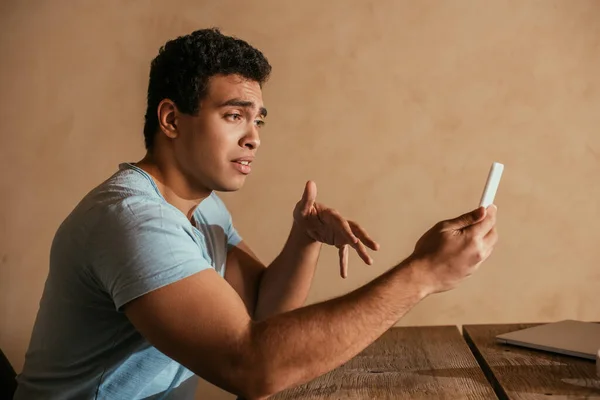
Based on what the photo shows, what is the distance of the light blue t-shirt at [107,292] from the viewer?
1.14 m

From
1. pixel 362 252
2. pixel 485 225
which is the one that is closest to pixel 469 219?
pixel 485 225

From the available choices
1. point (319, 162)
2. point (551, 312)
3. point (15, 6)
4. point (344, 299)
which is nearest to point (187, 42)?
point (344, 299)

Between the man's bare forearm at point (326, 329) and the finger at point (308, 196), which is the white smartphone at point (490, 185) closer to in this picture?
the man's bare forearm at point (326, 329)

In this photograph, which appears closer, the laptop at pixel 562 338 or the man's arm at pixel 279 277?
the laptop at pixel 562 338

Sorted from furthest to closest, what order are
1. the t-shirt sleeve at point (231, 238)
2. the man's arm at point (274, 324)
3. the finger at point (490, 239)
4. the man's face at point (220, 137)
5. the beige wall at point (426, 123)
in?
the beige wall at point (426, 123) → the t-shirt sleeve at point (231, 238) → the man's face at point (220, 137) → the finger at point (490, 239) → the man's arm at point (274, 324)

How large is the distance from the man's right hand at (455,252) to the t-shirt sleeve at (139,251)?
0.36 meters

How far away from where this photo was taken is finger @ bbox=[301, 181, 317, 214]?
1.53m

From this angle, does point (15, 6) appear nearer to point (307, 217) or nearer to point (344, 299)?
point (307, 217)

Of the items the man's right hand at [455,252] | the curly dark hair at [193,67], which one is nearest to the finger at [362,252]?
the man's right hand at [455,252]

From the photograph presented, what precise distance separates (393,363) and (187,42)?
2.58ft

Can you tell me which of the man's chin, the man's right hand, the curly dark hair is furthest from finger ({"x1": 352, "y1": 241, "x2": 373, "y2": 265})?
the curly dark hair

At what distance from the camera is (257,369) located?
106cm

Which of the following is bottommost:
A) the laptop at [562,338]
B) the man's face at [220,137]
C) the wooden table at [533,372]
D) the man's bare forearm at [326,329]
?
the wooden table at [533,372]

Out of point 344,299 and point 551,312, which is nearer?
point 344,299
